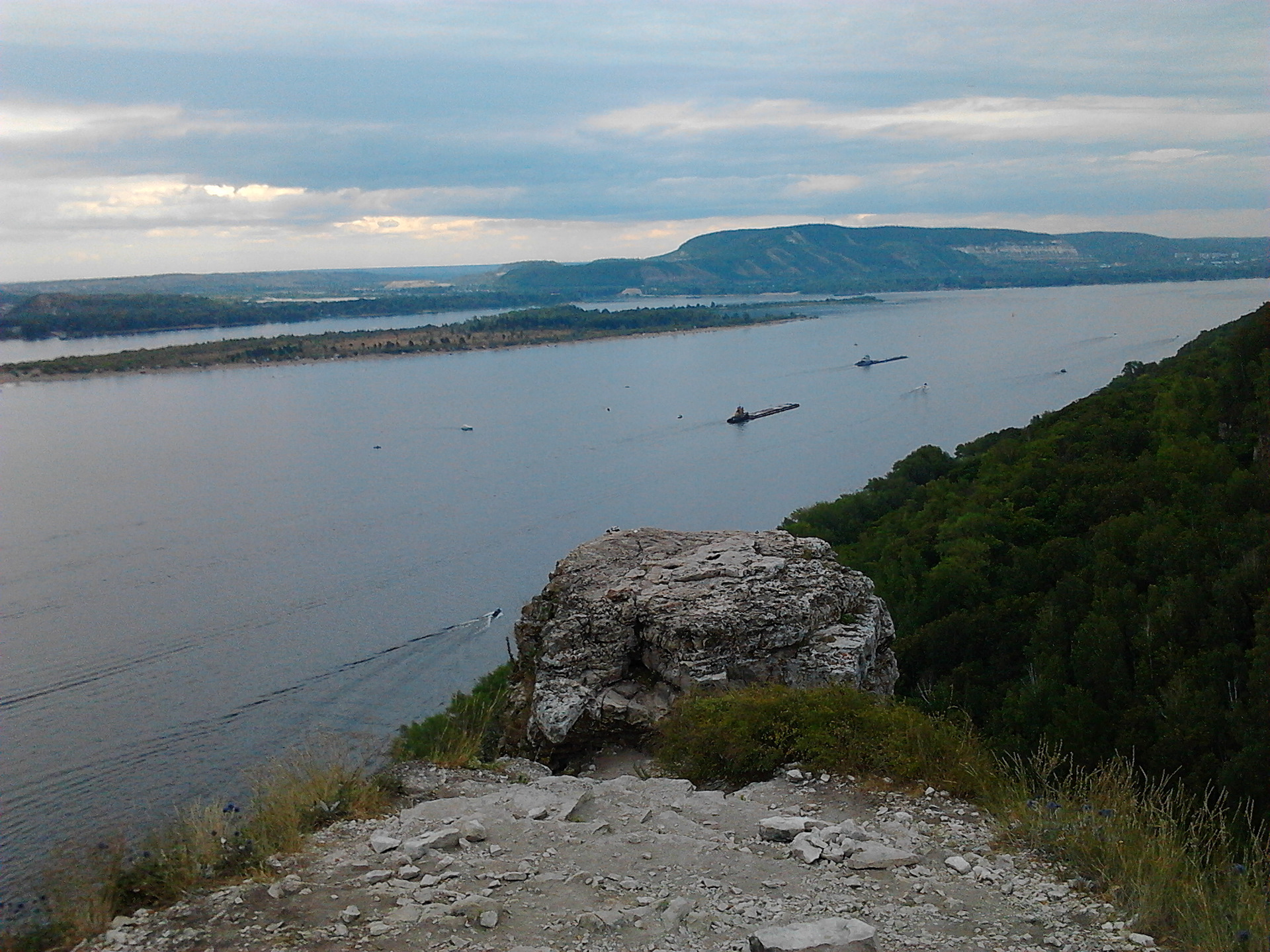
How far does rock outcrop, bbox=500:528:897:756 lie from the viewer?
827 cm

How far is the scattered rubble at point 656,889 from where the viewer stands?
4.11 metres

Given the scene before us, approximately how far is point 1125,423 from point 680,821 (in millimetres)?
23739

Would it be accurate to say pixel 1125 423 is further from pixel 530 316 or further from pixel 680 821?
pixel 530 316

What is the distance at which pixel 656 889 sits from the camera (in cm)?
459

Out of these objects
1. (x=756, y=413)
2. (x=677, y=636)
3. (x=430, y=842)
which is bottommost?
(x=756, y=413)

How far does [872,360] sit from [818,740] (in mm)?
71280

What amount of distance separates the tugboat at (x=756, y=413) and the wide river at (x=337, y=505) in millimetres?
1312

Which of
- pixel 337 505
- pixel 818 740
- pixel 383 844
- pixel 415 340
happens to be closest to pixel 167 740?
pixel 383 844

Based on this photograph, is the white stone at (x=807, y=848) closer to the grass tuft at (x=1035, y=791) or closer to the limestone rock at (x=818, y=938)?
the limestone rock at (x=818, y=938)

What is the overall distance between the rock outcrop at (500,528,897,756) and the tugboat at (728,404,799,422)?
43.1m

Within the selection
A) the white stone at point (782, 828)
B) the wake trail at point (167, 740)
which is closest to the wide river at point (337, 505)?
the wake trail at point (167, 740)

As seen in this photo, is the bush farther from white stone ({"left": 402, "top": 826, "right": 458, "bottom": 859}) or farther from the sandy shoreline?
the sandy shoreline

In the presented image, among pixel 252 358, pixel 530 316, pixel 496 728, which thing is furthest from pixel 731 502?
pixel 530 316

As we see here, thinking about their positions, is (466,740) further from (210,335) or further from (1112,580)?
(210,335)
